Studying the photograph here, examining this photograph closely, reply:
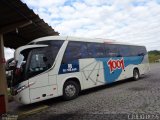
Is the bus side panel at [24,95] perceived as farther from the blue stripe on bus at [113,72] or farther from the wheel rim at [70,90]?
the blue stripe on bus at [113,72]

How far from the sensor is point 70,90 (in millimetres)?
11047

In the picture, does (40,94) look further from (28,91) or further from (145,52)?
(145,52)

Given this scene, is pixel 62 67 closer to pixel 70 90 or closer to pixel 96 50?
pixel 70 90

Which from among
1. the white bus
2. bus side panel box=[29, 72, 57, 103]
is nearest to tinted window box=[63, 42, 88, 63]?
the white bus

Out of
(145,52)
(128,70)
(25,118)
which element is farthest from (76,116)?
(145,52)

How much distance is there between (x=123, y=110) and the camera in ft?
24.8

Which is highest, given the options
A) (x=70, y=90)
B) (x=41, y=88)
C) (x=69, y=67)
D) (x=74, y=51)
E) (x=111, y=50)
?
(x=111, y=50)

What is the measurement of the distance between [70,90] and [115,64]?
4.54 metres

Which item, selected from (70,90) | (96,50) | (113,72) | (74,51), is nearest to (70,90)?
(70,90)

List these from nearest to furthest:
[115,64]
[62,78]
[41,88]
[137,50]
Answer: [41,88] < [62,78] < [115,64] < [137,50]

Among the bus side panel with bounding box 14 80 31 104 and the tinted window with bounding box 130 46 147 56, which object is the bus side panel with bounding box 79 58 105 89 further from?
the tinted window with bounding box 130 46 147 56

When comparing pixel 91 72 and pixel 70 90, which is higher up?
pixel 91 72

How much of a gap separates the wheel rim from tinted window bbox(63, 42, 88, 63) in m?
1.17

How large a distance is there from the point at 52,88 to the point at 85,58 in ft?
9.18
